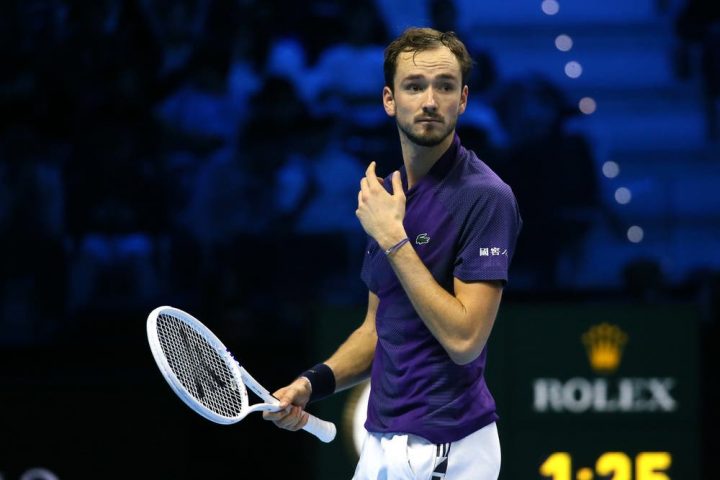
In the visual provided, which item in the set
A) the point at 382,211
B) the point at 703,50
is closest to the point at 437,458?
the point at 382,211

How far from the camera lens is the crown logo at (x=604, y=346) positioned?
4.46m

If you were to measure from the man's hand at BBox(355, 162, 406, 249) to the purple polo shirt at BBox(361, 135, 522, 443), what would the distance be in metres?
0.08

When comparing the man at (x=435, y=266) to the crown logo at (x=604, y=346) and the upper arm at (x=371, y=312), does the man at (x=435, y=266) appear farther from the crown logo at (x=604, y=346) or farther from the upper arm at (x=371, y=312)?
the crown logo at (x=604, y=346)

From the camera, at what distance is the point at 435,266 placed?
2549 mm

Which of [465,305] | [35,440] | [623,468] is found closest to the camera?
[465,305]

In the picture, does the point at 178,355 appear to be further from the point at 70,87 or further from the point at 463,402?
the point at 70,87

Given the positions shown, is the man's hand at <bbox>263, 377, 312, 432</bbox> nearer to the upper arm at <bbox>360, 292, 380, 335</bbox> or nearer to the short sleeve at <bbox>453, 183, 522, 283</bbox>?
the upper arm at <bbox>360, 292, 380, 335</bbox>

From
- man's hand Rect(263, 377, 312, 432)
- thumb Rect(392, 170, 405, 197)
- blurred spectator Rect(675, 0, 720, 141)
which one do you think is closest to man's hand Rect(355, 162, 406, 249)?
thumb Rect(392, 170, 405, 197)

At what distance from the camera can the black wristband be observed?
2.82 metres

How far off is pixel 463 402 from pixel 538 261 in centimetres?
304

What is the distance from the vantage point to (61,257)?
217 inches

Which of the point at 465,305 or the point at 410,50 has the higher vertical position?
the point at 410,50

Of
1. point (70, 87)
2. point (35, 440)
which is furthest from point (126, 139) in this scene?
point (35, 440)

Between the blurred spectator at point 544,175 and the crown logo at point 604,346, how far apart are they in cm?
106
